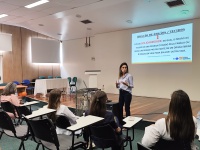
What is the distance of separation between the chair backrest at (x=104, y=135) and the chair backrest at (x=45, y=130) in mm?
400

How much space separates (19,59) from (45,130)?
7.87 metres

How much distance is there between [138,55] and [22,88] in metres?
4.77

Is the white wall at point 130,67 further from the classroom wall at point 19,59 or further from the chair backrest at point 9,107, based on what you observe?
the chair backrest at point 9,107

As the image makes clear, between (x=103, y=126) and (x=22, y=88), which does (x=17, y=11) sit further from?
(x=103, y=126)

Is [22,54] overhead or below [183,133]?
overhead

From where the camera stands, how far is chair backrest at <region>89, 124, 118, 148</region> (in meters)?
1.96

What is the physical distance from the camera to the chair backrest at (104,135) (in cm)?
196

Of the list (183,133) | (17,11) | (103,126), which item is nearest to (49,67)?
(17,11)

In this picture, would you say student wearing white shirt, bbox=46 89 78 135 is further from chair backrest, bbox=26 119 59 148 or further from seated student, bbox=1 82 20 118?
seated student, bbox=1 82 20 118

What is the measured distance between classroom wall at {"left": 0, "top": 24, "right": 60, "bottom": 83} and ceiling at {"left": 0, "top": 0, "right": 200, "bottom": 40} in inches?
38.5

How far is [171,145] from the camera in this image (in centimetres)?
147

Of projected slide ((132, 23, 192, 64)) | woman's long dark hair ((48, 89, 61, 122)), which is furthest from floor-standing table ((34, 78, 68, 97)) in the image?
woman's long dark hair ((48, 89, 61, 122))

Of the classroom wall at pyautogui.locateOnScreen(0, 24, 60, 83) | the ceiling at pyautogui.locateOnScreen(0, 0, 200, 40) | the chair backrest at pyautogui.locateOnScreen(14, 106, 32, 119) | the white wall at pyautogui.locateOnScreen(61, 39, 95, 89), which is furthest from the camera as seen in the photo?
the white wall at pyautogui.locateOnScreen(61, 39, 95, 89)

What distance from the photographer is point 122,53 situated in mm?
7949
